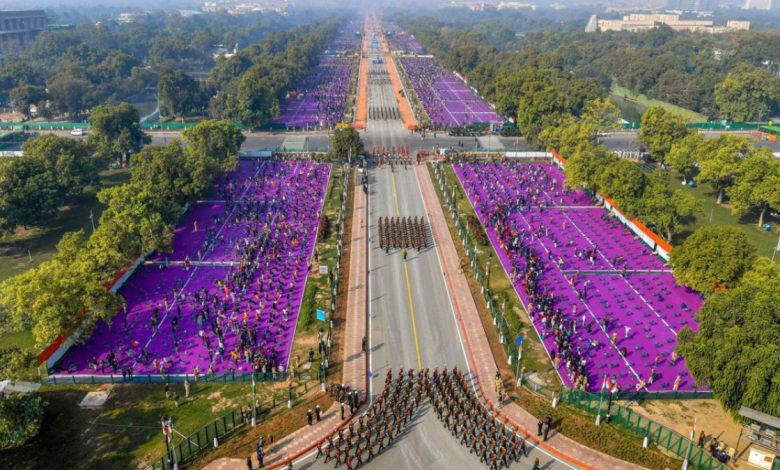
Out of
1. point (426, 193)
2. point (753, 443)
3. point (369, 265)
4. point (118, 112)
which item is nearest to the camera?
point (753, 443)

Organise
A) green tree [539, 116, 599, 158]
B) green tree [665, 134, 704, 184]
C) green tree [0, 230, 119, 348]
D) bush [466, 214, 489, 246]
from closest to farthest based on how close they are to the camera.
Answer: green tree [0, 230, 119, 348] → bush [466, 214, 489, 246] → green tree [665, 134, 704, 184] → green tree [539, 116, 599, 158]

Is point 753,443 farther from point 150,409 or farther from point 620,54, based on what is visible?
point 620,54

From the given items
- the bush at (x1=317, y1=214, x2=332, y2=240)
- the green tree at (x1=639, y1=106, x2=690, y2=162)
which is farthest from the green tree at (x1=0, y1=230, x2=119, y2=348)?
the green tree at (x1=639, y1=106, x2=690, y2=162)

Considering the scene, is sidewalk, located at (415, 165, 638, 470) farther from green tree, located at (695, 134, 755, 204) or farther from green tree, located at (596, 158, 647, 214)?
green tree, located at (695, 134, 755, 204)

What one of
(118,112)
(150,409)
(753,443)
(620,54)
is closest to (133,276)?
(150,409)

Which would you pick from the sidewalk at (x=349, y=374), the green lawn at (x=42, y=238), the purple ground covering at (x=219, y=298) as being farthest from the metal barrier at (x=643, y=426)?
the green lawn at (x=42, y=238)

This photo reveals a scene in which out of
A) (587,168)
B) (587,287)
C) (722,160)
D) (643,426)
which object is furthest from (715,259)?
(722,160)

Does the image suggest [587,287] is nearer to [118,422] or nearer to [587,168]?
[587,168]
